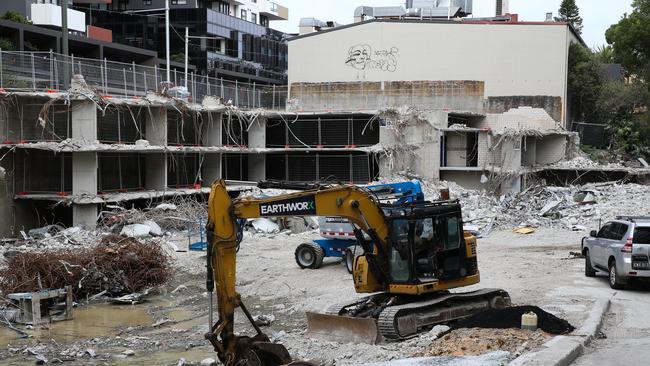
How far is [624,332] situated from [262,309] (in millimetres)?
9252

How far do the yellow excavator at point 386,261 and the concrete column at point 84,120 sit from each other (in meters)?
18.9

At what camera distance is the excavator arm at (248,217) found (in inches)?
471

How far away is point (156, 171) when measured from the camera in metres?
36.1

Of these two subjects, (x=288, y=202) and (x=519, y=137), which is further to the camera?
Result: (x=519, y=137)

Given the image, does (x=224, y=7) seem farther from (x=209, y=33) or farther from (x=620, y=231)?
(x=620, y=231)

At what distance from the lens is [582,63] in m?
50.7

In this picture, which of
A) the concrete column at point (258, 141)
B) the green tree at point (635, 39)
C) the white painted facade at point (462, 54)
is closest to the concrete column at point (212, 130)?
the concrete column at point (258, 141)

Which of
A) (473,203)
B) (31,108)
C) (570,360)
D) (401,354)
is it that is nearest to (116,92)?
(31,108)

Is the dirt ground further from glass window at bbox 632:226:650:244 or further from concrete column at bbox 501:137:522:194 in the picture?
concrete column at bbox 501:137:522:194

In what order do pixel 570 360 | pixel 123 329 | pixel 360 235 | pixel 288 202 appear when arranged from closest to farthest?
1. pixel 570 360
2. pixel 288 202
3. pixel 360 235
4. pixel 123 329

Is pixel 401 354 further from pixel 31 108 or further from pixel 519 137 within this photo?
pixel 519 137

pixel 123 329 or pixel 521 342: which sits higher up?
pixel 521 342

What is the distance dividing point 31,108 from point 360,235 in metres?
21.4

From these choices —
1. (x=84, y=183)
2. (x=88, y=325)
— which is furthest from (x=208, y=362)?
(x=84, y=183)
